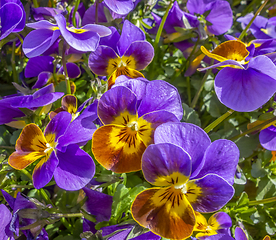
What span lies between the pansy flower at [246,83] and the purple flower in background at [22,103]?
1.24 ft

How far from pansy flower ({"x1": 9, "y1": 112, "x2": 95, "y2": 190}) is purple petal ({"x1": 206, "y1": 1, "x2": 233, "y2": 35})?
2.28 ft

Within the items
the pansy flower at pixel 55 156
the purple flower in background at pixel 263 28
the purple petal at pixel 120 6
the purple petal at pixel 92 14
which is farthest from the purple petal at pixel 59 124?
the purple flower in background at pixel 263 28

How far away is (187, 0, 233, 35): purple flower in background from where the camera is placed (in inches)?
36.5

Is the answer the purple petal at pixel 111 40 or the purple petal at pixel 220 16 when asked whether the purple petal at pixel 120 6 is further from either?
the purple petal at pixel 220 16

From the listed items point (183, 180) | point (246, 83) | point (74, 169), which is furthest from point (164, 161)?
point (246, 83)

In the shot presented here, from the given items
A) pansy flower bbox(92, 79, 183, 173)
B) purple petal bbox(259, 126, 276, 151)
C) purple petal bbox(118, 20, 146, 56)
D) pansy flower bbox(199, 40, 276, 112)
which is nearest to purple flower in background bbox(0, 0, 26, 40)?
purple petal bbox(118, 20, 146, 56)

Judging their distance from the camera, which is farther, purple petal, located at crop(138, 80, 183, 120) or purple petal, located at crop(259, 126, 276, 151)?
purple petal, located at crop(259, 126, 276, 151)

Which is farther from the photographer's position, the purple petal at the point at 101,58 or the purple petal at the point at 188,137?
the purple petal at the point at 101,58

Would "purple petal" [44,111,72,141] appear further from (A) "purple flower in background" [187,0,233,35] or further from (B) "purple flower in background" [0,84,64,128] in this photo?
(A) "purple flower in background" [187,0,233,35]

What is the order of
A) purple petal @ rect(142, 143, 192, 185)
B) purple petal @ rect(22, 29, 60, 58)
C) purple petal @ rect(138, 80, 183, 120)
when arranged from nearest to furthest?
purple petal @ rect(142, 143, 192, 185)
purple petal @ rect(138, 80, 183, 120)
purple petal @ rect(22, 29, 60, 58)

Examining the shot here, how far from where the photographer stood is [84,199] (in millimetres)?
621

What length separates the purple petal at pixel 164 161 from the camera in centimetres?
40

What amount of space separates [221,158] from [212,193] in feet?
0.21

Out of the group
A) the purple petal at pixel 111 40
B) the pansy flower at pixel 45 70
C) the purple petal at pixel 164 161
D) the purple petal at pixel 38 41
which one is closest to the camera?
the purple petal at pixel 164 161
